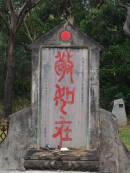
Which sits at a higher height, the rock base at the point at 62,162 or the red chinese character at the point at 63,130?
the red chinese character at the point at 63,130

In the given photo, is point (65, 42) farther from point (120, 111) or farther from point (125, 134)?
point (120, 111)

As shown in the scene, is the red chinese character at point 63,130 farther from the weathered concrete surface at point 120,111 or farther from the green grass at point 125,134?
the weathered concrete surface at point 120,111

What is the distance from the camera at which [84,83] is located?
7.86 metres

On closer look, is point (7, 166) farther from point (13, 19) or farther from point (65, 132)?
point (13, 19)

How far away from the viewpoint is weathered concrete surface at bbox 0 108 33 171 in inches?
326

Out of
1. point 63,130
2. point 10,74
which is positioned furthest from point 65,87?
point 10,74

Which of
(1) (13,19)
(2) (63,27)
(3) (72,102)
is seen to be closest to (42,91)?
(3) (72,102)

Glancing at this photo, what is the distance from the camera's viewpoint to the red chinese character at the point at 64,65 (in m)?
7.83

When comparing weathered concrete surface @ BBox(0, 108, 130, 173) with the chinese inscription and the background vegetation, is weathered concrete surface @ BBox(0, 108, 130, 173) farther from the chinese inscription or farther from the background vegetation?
the background vegetation

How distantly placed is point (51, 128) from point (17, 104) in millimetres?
17155

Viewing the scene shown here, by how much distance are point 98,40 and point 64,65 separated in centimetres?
1561

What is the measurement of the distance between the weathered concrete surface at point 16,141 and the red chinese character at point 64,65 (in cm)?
79

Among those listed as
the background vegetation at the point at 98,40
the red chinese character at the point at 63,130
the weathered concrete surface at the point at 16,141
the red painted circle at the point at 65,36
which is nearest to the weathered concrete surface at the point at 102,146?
the weathered concrete surface at the point at 16,141

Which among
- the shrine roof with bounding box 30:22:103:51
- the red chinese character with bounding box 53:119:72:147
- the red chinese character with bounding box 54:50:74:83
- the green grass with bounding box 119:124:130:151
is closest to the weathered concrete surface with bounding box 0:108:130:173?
the red chinese character with bounding box 53:119:72:147
